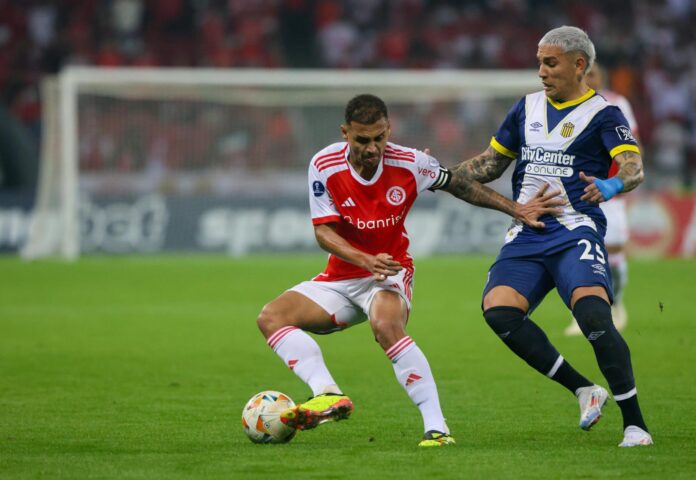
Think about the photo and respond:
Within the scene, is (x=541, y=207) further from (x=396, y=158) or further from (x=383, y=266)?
(x=383, y=266)

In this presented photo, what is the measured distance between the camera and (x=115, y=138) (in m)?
22.3

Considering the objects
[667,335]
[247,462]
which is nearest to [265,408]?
[247,462]

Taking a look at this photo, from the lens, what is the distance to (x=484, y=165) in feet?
24.5

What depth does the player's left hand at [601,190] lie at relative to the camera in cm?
670

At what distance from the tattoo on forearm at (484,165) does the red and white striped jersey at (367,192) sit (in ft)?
0.77

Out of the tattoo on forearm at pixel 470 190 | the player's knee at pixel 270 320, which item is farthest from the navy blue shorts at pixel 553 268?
the player's knee at pixel 270 320

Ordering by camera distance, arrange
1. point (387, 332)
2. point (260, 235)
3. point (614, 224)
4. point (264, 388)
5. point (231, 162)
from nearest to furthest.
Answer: point (387, 332) < point (264, 388) < point (614, 224) < point (260, 235) < point (231, 162)

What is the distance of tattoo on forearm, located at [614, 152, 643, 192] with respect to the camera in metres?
6.84

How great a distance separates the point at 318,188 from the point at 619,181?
5.24 feet

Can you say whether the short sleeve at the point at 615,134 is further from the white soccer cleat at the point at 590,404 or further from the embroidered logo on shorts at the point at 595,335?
the white soccer cleat at the point at 590,404

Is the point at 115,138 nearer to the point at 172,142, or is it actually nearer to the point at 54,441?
the point at 172,142

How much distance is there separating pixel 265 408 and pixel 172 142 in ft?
52.1

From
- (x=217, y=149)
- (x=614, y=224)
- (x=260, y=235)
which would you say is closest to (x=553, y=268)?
(x=614, y=224)

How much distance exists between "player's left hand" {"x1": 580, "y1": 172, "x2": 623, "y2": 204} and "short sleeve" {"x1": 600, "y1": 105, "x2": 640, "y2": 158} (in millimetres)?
267
